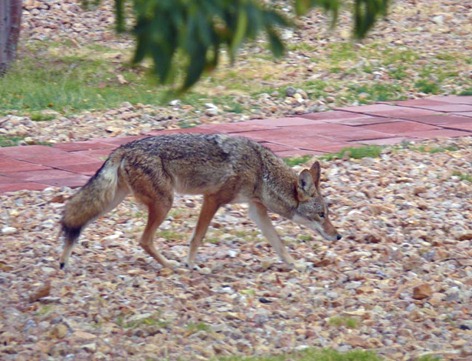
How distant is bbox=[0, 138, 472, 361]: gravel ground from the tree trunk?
4625 millimetres

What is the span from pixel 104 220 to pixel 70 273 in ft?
3.91

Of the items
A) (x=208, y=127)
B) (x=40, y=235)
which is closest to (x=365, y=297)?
(x=40, y=235)

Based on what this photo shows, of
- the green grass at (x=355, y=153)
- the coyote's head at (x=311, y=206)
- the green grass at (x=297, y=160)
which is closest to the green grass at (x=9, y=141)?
the green grass at (x=297, y=160)

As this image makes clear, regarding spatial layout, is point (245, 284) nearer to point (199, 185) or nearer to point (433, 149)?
point (199, 185)

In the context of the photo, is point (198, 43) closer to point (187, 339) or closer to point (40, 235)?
point (187, 339)

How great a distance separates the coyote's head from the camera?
6.72m

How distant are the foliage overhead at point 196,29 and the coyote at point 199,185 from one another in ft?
10.2

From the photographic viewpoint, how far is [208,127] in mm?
9992

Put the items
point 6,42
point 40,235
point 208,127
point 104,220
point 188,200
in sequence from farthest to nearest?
point 6,42, point 208,127, point 188,200, point 104,220, point 40,235

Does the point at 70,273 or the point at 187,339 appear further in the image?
the point at 70,273

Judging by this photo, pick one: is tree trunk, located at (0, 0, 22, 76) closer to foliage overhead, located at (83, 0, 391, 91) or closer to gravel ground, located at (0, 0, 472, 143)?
gravel ground, located at (0, 0, 472, 143)

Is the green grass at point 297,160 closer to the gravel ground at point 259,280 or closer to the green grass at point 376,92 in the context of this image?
the gravel ground at point 259,280

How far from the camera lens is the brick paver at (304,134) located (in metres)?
8.27

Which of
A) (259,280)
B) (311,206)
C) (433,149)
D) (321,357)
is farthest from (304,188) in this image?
(433,149)
